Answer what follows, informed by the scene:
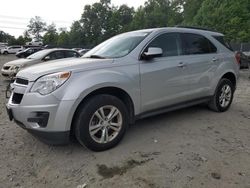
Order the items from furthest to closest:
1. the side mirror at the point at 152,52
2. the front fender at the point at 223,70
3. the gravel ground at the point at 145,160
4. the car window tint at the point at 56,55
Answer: the car window tint at the point at 56,55, the front fender at the point at 223,70, the side mirror at the point at 152,52, the gravel ground at the point at 145,160

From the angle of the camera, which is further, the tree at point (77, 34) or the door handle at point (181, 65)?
the tree at point (77, 34)

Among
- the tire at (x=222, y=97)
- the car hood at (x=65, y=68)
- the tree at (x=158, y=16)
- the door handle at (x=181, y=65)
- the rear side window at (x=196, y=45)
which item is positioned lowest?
the tire at (x=222, y=97)

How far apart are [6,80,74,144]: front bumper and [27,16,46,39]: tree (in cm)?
10238

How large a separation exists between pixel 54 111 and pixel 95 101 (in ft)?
1.81

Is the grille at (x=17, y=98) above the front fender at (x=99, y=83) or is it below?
below

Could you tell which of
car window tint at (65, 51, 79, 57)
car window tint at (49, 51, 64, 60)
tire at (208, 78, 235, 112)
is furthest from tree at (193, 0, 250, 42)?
tire at (208, 78, 235, 112)

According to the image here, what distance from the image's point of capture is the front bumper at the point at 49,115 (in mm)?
3363

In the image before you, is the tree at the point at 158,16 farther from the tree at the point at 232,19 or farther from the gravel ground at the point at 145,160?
the gravel ground at the point at 145,160

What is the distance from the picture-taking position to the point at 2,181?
3219 millimetres

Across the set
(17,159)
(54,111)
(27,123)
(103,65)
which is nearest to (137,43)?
(103,65)

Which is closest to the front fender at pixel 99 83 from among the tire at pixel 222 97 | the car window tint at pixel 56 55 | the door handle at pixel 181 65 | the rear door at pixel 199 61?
the door handle at pixel 181 65

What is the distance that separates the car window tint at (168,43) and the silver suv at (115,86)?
0.02 metres

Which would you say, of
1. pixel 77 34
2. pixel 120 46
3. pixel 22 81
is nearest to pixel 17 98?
pixel 22 81

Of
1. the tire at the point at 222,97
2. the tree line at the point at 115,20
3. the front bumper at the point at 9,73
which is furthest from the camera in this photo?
the tree line at the point at 115,20
